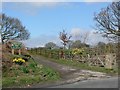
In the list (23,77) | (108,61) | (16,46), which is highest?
(16,46)

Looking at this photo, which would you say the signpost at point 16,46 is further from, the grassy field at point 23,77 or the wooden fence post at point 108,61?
the wooden fence post at point 108,61

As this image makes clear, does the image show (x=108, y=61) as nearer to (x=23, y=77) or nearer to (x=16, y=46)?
(x=16, y=46)

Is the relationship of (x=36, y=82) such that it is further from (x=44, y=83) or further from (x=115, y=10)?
(x=115, y=10)

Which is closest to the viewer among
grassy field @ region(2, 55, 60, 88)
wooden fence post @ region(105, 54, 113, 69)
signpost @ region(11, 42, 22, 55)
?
grassy field @ region(2, 55, 60, 88)

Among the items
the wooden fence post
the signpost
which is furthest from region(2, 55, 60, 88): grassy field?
the wooden fence post

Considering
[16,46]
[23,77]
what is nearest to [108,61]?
[16,46]

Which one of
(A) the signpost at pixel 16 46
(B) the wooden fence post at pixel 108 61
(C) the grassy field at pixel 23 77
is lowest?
(C) the grassy field at pixel 23 77

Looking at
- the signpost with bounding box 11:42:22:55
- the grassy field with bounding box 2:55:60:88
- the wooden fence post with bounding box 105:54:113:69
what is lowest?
the grassy field with bounding box 2:55:60:88

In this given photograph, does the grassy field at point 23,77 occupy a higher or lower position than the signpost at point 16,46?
lower

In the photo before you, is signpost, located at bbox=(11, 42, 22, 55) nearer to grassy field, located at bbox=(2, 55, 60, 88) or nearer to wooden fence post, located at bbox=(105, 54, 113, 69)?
grassy field, located at bbox=(2, 55, 60, 88)

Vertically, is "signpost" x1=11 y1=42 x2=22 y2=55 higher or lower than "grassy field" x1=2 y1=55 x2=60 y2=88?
higher

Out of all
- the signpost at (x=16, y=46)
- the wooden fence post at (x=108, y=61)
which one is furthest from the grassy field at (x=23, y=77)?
the wooden fence post at (x=108, y=61)

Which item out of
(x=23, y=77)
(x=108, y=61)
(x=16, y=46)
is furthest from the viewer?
(x=16, y=46)

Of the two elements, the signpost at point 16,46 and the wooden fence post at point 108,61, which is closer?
the wooden fence post at point 108,61
